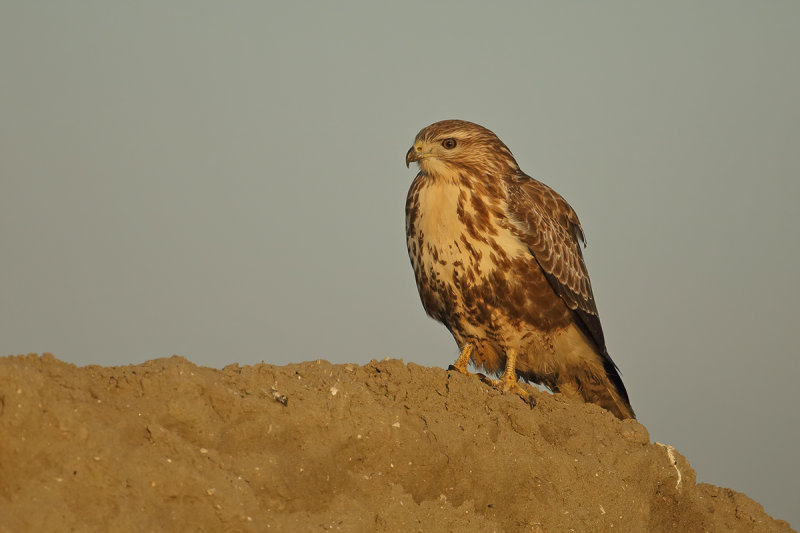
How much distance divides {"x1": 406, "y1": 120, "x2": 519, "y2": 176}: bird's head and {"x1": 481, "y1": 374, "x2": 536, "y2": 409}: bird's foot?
6.06 feet

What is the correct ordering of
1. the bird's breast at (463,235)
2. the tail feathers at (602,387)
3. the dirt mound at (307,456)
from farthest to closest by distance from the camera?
the tail feathers at (602,387) → the bird's breast at (463,235) → the dirt mound at (307,456)

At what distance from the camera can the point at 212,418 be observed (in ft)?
17.3

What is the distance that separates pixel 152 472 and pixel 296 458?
2.89 feet

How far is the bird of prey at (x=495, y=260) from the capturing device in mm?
8250

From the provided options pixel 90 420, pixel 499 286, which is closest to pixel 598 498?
pixel 499 286

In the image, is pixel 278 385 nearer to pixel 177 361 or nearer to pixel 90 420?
pixel 177 361

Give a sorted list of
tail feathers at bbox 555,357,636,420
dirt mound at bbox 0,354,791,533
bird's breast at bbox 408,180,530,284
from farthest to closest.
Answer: tail feathers at bbox 555,357,636,420
bird's breast at bbox 408,180,530,284
dirt mound at bbox 0,354,791,533

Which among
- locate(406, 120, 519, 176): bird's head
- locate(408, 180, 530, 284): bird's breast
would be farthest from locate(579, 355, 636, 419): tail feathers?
locate(406, 120, 519, 176): bird's head

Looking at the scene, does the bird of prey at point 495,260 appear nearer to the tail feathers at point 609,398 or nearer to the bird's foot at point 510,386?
the bird's foot at point 510,386

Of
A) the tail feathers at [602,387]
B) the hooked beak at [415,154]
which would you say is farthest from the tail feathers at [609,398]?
the hooked beak at [415,154]

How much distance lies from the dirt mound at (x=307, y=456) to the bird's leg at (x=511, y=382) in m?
0.66

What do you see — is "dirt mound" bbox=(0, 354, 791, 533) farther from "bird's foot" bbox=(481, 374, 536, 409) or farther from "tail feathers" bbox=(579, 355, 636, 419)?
"tail feathers" bbox=(579, 355, 636, 419)

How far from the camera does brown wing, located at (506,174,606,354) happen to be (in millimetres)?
8438

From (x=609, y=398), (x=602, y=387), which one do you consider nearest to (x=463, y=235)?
(x=602, y=387)
